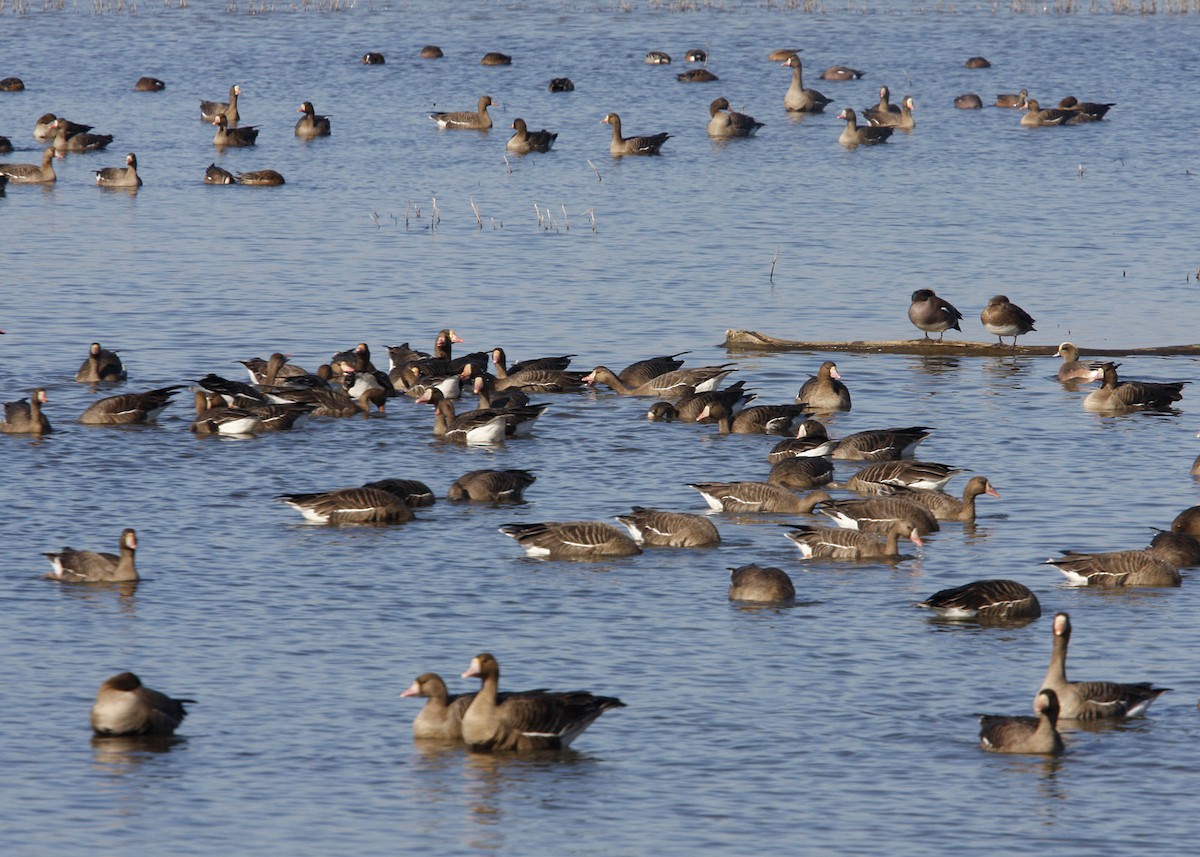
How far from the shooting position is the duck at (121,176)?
51.0 m

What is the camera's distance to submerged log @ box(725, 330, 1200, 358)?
33.3 meters

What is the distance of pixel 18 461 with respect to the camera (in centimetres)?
2633

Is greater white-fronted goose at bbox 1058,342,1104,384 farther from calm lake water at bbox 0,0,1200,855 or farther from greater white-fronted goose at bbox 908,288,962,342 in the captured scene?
greater white-fronted goose at bbox 908,288,962,342

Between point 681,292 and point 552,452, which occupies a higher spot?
point 681,292

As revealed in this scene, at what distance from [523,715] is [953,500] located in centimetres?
900

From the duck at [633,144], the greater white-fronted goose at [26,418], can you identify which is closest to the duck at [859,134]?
the duck at [633,144]

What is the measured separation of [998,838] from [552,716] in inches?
144

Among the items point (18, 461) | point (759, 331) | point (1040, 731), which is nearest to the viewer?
point (1040, 731)

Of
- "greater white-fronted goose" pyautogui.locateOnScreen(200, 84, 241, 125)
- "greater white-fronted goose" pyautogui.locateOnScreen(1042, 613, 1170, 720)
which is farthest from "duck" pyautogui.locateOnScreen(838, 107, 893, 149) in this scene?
"greater white-fronted goose" pyautogui.locateOnScreen(1042, 613, 1170, 720)

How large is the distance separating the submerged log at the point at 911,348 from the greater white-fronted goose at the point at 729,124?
2704cm

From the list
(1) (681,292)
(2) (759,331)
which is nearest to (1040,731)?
(2) (759,331)

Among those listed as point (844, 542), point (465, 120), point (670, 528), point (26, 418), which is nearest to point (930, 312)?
point (844, 542)

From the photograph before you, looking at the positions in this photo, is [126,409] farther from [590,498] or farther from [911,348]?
[911,348]

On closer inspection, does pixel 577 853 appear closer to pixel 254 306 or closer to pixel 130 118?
pixel 254 306
